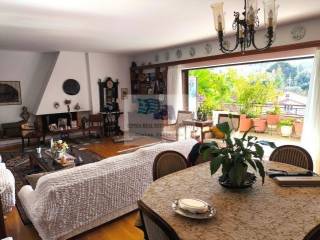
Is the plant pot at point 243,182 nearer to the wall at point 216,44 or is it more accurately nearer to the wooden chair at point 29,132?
the wall at point 216,44

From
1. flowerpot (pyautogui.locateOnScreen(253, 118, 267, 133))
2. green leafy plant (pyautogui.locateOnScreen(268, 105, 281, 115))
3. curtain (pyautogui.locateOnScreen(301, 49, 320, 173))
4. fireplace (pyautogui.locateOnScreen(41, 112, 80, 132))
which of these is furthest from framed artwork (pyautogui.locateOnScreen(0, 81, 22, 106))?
green leafy plant (pyautogui.locateOnScreen(268, 105, 281, 115))

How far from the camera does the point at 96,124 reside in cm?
683

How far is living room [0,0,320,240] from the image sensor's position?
149 cm

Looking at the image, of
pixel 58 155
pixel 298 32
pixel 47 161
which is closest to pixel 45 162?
pixel 47 161

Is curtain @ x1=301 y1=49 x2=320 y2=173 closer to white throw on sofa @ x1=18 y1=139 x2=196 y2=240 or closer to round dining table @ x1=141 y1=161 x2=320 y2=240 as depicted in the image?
round dining table @ x1=141 y1=161 x2=320 y2=240

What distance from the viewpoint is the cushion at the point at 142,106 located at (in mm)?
7171

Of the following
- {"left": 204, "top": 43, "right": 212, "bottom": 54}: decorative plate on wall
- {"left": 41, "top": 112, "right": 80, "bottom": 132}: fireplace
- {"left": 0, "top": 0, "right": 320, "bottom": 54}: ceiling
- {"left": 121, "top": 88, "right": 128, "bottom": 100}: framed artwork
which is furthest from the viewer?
{"left": 121, "top": 88, "right": 128, "bottom": 100}: framed artwork

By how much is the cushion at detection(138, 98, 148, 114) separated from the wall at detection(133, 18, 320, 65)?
121 centimetres

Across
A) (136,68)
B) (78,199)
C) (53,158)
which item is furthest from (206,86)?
(78,199)

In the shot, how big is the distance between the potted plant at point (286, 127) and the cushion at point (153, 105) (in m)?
3.44

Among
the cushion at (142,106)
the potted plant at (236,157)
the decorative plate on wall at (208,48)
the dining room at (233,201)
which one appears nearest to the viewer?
the dining room at (233,201)

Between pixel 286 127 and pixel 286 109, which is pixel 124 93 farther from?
pixel 286 109

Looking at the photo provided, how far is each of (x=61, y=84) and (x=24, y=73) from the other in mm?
1000

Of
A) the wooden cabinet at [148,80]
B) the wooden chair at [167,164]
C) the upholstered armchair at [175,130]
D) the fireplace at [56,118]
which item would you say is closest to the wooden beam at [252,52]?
the wooden cabinet at [148,80]
